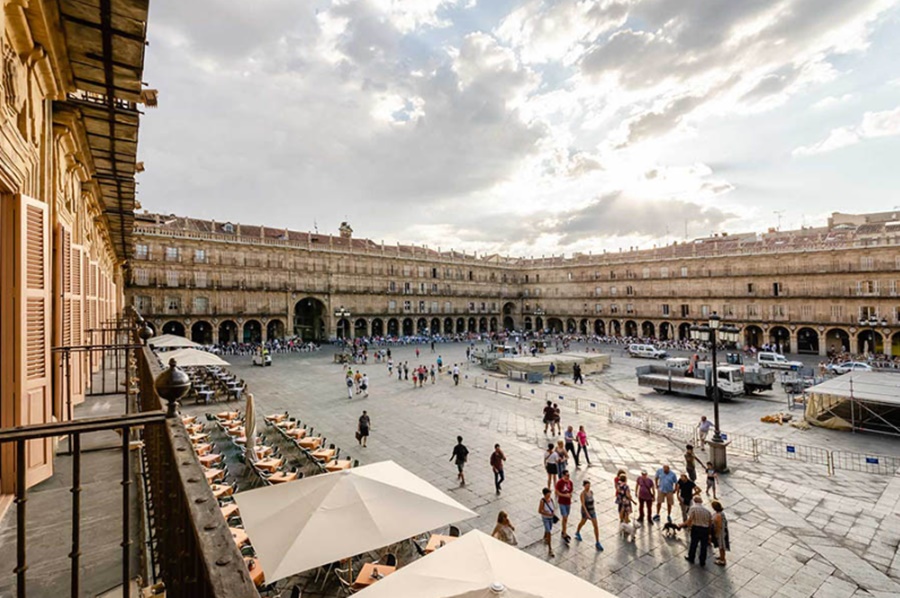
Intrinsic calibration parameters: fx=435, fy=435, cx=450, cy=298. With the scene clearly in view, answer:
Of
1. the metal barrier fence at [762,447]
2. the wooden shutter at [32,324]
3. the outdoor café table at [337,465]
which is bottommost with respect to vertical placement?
the metal barrier fence at [762,447]

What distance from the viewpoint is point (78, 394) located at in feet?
22.2

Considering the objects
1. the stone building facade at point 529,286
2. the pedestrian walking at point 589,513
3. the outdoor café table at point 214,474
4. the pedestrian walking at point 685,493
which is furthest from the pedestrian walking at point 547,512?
the stone building facade at point 529,286

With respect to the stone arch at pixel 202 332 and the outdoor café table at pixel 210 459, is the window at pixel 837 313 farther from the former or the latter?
the stone arch at pixel 202 332

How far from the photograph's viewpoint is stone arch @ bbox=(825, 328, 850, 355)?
37312 millimetres

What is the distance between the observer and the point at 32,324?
148 inches

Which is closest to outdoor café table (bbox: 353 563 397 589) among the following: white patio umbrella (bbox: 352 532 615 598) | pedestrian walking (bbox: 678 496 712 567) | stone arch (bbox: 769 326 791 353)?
white patio umbrella (bbox: 352 532 615 598)

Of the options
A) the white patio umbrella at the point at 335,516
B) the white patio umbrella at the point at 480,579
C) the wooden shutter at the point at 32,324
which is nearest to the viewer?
the wooden shutter at the point at 32,324

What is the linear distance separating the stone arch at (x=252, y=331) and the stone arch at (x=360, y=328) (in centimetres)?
1060

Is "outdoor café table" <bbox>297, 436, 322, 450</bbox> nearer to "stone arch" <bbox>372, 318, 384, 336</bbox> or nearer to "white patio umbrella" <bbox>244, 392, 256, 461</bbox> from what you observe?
"white patio umbrella" <bbox>244, 392, 256, 461</bbox>

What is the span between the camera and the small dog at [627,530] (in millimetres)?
7402

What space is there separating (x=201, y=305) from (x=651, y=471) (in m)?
39.7

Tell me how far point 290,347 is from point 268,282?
814 cm

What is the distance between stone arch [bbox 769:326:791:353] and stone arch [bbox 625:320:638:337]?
43.3 feet

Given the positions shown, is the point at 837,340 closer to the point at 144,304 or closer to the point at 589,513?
the point at 589,513
